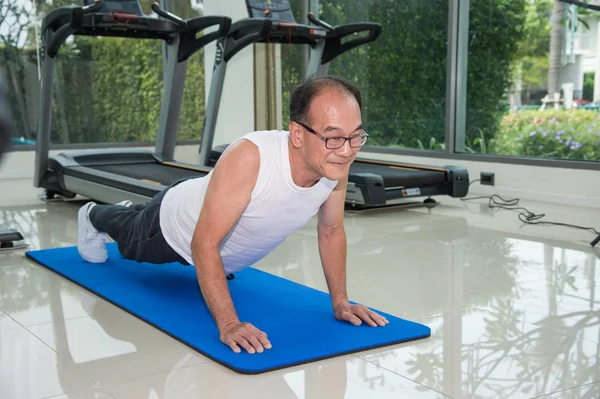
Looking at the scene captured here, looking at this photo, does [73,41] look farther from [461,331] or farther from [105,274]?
[461,331]

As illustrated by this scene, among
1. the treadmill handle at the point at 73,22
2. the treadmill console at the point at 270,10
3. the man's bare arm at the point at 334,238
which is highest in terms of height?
the treadmill console at the point at 270,10

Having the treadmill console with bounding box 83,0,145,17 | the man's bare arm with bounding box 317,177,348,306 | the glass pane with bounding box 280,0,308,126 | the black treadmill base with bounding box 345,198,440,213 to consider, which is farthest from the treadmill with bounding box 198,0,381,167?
the man's bare arm with bounding box 317,177,348,306

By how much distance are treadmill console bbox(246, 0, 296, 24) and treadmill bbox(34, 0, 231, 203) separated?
1.30ft

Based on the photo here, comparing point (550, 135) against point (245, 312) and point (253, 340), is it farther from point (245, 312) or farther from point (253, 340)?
point (253, 340)

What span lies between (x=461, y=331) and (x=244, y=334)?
0.79 m

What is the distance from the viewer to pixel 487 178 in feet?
19.9

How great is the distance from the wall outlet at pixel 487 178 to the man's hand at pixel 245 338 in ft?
13.9

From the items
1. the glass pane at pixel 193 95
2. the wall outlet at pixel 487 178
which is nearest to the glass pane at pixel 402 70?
the wall outlet at pixel 487 178

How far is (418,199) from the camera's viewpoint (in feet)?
19.0

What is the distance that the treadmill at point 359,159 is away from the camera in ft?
16.0

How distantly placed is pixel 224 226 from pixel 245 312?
1.77ft

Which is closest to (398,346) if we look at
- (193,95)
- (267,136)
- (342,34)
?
(267,136)

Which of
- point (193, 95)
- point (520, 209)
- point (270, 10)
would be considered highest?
point (270, 10)

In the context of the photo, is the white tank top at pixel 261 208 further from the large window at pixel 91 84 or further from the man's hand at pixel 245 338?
the large window at pixel 91 84
